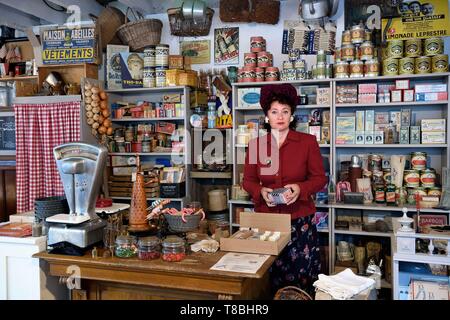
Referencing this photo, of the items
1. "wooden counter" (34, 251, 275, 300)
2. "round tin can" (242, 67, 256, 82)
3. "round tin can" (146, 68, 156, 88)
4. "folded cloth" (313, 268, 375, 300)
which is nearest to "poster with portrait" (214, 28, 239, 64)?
"round tin can" (242, 67, 256, 82)

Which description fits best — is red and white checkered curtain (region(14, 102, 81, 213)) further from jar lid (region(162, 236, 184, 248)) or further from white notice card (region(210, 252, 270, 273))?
white notice card (region(210, 252, 270, 273))

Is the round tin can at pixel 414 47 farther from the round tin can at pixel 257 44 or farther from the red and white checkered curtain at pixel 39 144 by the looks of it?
the red and white checkered curtain at pixel 39 144

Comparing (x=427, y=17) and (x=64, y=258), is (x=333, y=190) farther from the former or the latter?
(x=64, y=258)

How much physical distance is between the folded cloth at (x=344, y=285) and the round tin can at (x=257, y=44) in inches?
118

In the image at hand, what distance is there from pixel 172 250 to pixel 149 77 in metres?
3.14

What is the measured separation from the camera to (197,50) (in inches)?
198

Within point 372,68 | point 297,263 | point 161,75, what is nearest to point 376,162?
point 372,68

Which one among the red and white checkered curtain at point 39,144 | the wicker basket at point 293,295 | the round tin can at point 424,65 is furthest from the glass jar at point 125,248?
the round tin can at point 424,65

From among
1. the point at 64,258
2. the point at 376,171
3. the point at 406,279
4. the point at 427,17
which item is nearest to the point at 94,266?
the point at 64,258

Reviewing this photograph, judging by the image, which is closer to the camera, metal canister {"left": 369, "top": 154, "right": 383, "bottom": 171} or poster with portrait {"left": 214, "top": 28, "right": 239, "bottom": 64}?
metal canister {"left": 369, "top": 154, "right": 383, "bottom": 171}

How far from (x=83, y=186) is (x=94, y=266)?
43 centimetres

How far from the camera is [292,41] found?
15.2ft

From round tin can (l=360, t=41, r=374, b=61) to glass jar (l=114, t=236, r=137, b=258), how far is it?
2.96 meters

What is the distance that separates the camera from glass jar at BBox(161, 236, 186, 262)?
6.56 feet
